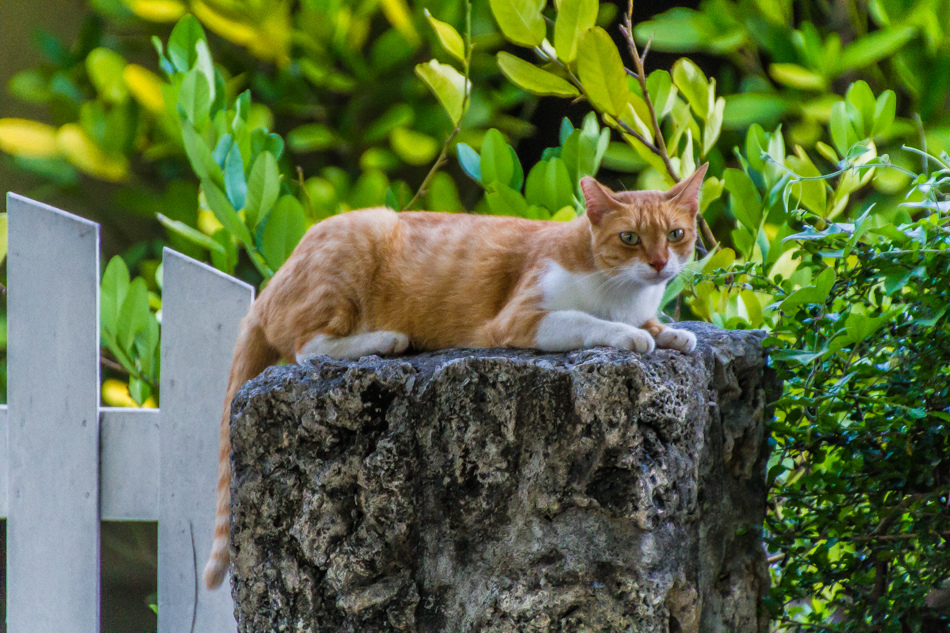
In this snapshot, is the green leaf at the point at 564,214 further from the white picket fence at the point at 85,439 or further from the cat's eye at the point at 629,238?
the white picket fence at the point at 85,439

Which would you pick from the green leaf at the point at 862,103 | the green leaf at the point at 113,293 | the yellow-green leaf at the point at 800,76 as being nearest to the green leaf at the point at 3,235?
the green leaf at the point at 113,293

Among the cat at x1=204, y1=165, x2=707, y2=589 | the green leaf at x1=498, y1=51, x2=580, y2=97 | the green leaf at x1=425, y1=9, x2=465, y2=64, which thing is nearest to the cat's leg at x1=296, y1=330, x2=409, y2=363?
the cat at x1=204, y1=165, x2=707, y2=589

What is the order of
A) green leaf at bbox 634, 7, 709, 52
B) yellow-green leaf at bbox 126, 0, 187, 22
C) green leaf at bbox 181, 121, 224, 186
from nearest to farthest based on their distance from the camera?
green leaf at bbox 181, 121, 224, 186 < green leaf at bbox 634, 7, 709, 52 < yellow-green leaf at bbox 126, 0, 187, 22

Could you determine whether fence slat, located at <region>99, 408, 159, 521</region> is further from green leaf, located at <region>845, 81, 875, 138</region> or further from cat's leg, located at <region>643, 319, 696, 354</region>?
green leaf, located at <region>845, 81, 875, 138</region>

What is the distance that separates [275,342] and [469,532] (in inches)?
24.9

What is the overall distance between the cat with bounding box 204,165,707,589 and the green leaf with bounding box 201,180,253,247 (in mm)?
302

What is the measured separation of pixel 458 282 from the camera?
1.62 metres

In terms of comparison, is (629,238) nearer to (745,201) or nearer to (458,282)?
(458,282)

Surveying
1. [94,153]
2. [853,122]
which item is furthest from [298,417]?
[94,153]

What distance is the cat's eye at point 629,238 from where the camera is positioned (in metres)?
1.48

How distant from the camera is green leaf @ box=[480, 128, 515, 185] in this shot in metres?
1.96

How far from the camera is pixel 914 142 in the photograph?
100 inches

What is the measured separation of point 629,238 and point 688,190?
0.16 m

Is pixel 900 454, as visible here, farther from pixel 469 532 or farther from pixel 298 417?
pixel 298 417
